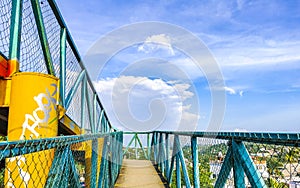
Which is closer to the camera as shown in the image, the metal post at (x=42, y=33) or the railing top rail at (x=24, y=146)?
the railing top rail at (x=24, y=146)

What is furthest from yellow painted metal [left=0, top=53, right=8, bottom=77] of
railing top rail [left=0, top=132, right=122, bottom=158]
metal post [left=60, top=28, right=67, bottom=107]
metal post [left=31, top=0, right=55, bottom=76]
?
railing top rail [left=0, top=132, right=122, bottom=158]

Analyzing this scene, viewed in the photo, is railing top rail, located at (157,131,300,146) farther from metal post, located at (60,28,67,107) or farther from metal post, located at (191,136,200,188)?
metal post, located at (60,28,67,107)

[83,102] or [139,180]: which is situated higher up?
[83,102]

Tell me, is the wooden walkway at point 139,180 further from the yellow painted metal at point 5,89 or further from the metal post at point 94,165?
the yellow painted metal at point 5,89

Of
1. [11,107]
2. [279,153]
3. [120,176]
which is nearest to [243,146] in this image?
[279,153]

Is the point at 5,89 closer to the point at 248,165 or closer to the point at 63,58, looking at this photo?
the point at 63,58

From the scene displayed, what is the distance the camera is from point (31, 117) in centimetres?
182

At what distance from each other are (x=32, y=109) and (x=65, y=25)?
155 cm

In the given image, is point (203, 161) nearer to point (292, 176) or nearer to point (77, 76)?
point (292, 176)

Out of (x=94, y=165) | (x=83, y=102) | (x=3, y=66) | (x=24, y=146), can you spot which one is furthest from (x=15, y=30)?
(x=83, y=102)

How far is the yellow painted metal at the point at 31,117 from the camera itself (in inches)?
67.0

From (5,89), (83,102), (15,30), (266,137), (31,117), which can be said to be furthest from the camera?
(83,102)

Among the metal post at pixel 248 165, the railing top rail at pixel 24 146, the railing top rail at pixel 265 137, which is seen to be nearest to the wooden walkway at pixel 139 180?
the railing top rail at pixel 265 137

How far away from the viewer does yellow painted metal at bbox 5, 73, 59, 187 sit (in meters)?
1.70
